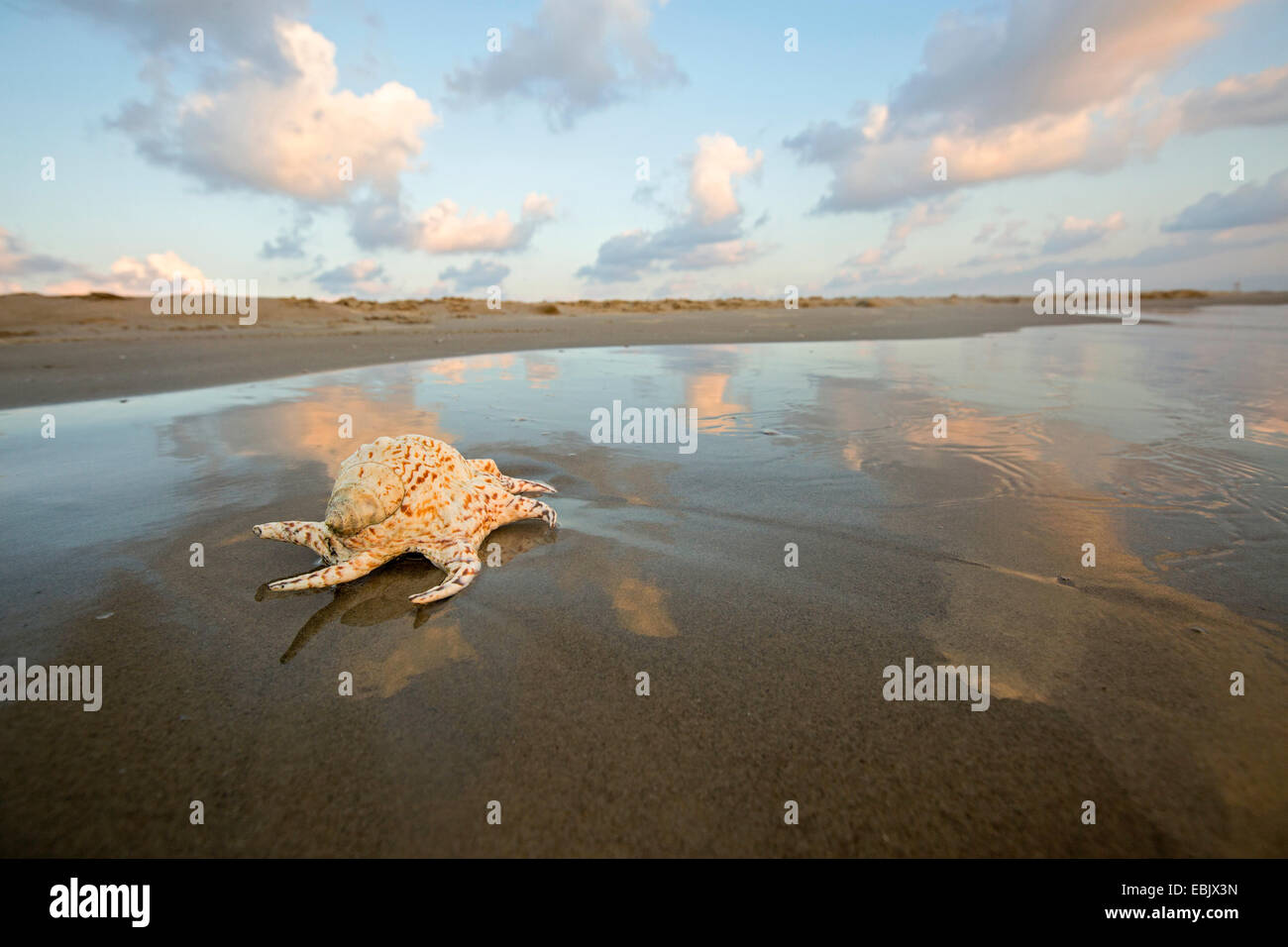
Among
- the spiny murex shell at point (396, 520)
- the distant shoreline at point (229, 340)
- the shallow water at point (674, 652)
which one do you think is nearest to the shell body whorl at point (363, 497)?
the spiny murex shell at point (396, 520)

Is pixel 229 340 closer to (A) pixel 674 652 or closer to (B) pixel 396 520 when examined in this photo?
(B) pixel 396 520

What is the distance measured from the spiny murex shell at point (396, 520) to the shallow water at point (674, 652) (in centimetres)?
14

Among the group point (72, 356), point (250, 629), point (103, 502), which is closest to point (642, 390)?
point (103, 502)

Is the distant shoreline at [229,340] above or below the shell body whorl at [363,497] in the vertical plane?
above

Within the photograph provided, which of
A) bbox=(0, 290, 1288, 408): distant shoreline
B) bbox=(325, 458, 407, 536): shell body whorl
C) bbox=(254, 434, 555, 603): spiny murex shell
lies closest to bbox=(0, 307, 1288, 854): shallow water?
bbox=(254, 434, 555, 603): spiny murex shell

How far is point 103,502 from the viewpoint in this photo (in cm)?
404

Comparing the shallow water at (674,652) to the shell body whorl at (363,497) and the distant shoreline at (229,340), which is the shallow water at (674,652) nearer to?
the shell body whorl at (363,497)

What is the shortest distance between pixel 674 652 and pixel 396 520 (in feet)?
5.21

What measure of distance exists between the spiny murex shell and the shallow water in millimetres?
135

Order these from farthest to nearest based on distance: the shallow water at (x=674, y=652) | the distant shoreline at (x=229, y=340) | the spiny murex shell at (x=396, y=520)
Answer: the distant shoreline at (x=229, y=340)
the spiny murex shell at (x=396, y=520)
the shallow water at (x=674, y=652)

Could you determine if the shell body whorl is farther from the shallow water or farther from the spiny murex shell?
the shallow water

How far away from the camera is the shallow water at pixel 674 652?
1614mm
